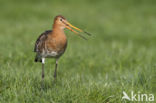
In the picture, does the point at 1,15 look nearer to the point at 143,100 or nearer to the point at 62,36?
the point at 62,36

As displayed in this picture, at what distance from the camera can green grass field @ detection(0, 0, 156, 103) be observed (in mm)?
5879

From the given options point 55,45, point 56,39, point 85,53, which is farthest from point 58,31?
point 85,53

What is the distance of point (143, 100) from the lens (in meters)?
5.84

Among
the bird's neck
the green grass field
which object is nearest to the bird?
the bird's neck

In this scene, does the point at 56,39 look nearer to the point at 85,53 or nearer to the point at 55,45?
the point at 55,45

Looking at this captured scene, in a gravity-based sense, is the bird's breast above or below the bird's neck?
below

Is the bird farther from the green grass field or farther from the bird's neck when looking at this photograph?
the green grass field

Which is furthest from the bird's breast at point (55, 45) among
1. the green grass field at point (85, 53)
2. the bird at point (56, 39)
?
the green grass field at point (85, 53)

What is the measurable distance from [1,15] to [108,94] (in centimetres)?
1216

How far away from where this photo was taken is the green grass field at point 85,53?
5.88m

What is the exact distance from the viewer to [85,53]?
10.2 meters

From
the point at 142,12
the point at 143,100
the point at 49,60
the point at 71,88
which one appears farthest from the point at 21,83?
the point at 142,12

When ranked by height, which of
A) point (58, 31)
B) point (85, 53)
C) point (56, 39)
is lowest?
point (85, 53)

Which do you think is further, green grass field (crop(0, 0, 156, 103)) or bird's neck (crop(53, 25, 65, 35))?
bird's neck (crop(53, 25, 65, 35))
